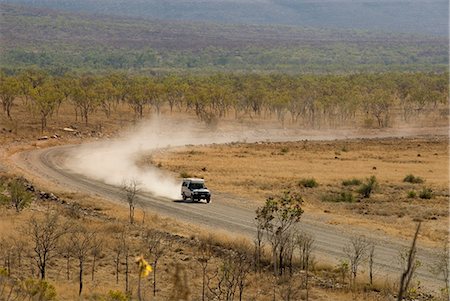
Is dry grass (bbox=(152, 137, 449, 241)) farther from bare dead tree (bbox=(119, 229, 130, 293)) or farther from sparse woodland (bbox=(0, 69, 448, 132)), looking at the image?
sparse woodland (bbox=(0, 69, 448, 132))

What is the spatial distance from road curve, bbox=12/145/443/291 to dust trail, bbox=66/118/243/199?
103 inches

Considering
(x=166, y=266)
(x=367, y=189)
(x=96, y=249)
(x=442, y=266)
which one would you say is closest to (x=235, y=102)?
(x=367, y=189)

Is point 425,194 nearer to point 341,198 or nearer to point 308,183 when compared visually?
point 341,198

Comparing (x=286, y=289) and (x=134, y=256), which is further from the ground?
(x=286, y=289)

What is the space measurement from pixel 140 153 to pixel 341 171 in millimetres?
27372

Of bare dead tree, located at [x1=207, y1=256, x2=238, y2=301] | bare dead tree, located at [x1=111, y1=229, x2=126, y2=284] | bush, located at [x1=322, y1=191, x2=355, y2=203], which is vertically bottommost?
bush, located at [x1=322, y1=191, x2=355, y2=203]

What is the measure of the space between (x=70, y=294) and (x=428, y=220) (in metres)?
30.1

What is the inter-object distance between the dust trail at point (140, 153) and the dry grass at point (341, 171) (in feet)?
13.0

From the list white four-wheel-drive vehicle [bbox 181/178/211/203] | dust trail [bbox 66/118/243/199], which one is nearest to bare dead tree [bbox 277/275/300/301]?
white four-wheel-drive vehicle [bbox 181/178/211/203]

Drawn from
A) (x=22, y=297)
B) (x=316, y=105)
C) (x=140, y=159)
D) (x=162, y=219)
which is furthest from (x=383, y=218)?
(x=316, y=105)

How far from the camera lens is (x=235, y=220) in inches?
1875

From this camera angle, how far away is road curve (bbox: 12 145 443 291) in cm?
3619

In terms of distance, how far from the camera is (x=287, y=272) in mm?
33000

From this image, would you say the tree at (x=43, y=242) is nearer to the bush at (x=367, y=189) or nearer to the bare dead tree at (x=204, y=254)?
the bare dead tree at (x=204, y=254)
